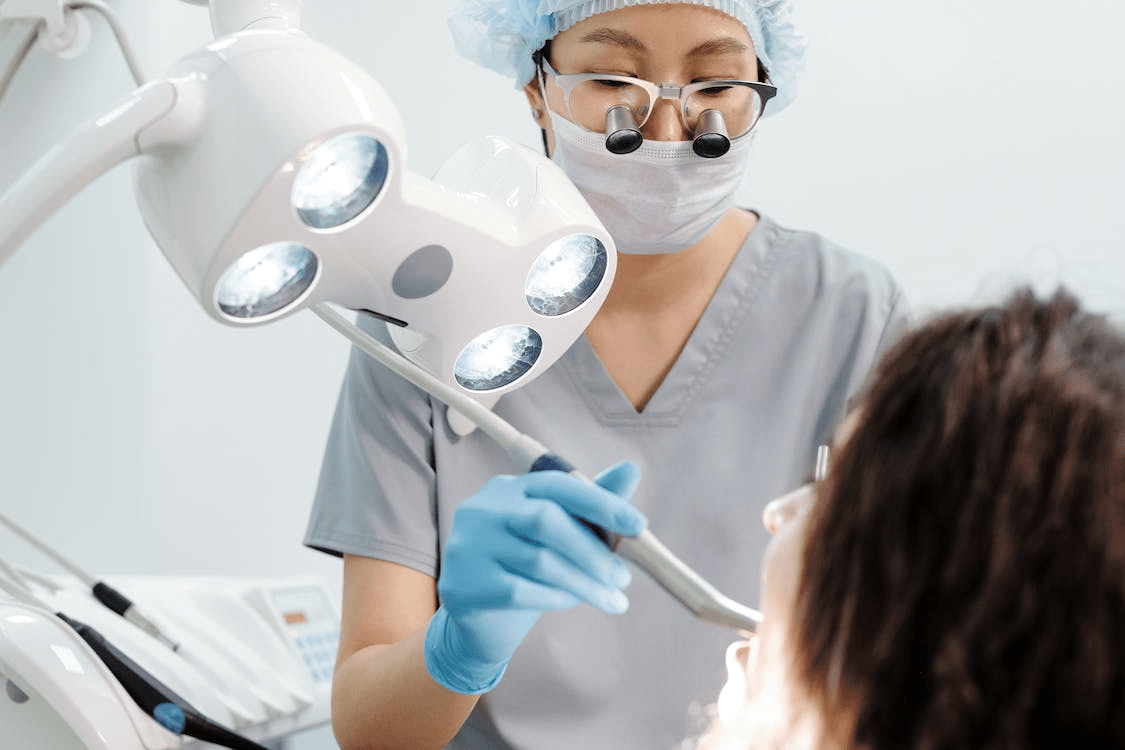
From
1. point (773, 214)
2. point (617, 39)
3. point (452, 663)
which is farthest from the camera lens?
point (773, 214)

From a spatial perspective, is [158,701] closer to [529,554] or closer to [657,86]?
[529,554]

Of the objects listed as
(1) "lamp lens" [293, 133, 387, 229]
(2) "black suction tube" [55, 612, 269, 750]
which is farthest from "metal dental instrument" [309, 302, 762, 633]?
(2) "black suction tube" [55, 612, 269, 750]

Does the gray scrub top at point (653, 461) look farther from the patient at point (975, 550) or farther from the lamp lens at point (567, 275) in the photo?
the patient at point (975, 550)

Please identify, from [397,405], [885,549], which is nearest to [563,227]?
[885,549]

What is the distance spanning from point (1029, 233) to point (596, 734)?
4.69 ft

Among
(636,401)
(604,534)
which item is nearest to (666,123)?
(636,401)

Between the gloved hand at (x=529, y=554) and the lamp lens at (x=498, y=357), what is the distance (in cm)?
8

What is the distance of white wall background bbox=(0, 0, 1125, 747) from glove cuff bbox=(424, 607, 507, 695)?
1340 millimetres

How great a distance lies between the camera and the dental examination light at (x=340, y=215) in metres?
0.70

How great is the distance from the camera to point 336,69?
723 millimetres

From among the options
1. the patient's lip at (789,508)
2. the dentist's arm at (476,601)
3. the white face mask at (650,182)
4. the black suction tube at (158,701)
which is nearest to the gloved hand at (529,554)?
the dentist's arm at (476,601)

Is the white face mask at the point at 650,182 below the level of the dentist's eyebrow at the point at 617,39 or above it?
below

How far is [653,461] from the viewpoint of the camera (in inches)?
56.0

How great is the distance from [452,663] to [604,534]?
10.3 inches
